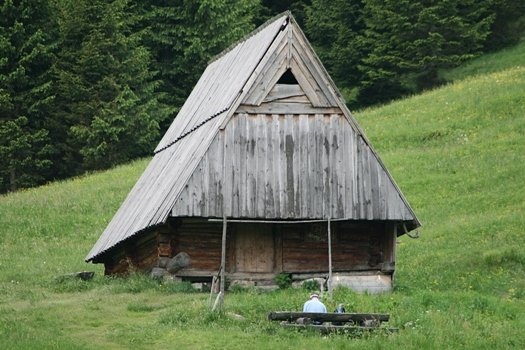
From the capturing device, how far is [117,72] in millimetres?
60281

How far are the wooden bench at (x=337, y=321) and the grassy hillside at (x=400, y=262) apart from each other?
35 centimetres

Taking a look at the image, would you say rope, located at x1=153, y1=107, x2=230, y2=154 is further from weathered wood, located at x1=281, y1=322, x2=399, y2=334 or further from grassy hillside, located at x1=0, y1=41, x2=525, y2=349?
weathered wood, located at x1=281, y1=322, x2=399, y2=334

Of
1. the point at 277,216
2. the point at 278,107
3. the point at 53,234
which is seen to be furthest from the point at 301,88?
the point at 53,234

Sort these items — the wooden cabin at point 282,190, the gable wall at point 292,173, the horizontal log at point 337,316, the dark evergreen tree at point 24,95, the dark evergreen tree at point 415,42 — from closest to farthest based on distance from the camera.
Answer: the horizontal log at point 337,316 → the gable wall at point 292,173 → the wooden cabin at point 282,190 → the dark evergreen tree at point 24,95 → the dark evergreen tree at point 415,42

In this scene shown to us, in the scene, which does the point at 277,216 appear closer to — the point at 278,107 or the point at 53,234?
the point at 278,107

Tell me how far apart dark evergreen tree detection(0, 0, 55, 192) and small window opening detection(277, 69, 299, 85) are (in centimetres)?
2911

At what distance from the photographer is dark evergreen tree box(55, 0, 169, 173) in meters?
58.2

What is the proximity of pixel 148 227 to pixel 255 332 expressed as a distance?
Answer: 23.4 feet

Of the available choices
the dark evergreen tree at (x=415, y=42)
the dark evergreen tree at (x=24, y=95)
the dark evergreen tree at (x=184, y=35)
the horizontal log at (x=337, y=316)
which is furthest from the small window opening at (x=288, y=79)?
the dark evergreen tree at (x=415, y=42)

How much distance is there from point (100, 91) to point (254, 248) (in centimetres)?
3224

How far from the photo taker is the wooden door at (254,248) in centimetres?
2822

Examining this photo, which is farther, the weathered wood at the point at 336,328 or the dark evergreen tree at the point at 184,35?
the dark evergreen tree at the point at 184,35

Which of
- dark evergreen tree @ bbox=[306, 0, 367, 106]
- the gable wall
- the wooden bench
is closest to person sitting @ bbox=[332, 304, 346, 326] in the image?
the wooden bench

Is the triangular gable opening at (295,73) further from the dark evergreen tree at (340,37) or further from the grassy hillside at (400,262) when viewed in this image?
the dark evergreen tree at (340,37)
